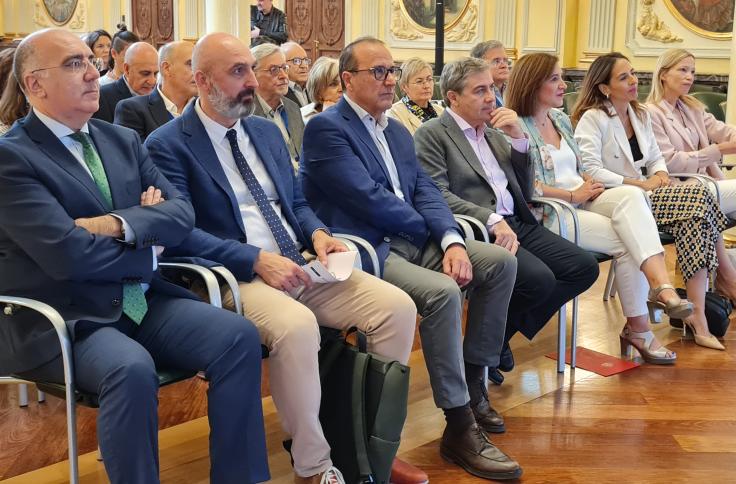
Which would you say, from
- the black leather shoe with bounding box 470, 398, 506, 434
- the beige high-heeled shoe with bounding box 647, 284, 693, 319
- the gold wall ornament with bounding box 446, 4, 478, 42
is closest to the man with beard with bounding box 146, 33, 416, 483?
the black leather shoe with bounding box 470, 398, 506, 434

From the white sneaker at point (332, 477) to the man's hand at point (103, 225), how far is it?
851 millimetres

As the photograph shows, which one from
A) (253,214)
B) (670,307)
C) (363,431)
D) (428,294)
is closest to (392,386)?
(363,431)

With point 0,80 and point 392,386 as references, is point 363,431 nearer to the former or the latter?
point 392,386

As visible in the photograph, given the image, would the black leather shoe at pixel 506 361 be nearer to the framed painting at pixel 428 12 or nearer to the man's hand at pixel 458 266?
the man's hand at pixel 458 266

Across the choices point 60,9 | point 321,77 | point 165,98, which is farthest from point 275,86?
point 60,9

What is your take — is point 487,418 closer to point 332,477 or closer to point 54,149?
point 332,477

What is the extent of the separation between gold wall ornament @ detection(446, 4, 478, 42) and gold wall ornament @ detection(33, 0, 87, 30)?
21.3ft

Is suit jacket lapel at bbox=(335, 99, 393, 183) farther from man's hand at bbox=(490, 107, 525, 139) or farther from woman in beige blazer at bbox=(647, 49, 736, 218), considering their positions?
woman in beige blazer at bbox=(647, 49, 736, 218)

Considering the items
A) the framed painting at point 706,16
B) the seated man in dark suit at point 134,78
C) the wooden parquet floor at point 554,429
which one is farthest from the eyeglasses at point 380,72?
the framed painting at point 706,16

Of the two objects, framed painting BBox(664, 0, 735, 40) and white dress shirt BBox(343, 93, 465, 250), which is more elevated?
framed painting BBox(664, 0, 735, 40)

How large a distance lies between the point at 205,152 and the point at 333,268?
533 millimetres

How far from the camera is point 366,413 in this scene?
2.55 metres

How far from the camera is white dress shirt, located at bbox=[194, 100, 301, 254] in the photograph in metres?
2.80

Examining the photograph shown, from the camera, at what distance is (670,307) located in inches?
151
